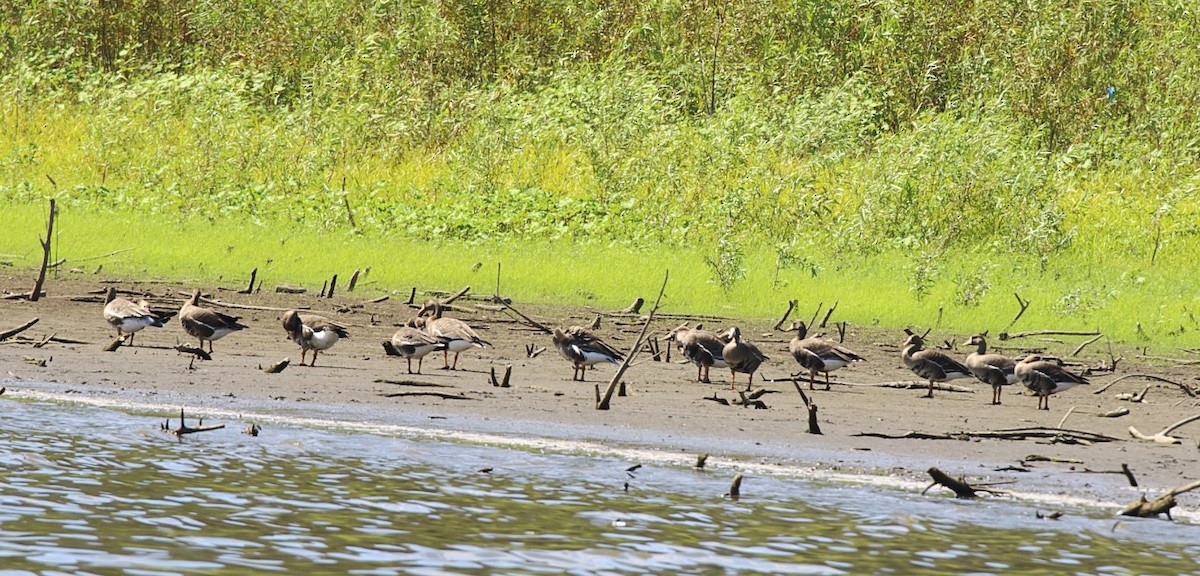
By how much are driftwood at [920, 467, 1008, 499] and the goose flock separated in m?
3.14

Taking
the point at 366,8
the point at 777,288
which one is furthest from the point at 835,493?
the point at 366,8

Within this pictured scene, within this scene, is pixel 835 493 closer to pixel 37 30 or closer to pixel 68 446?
pixel 68 446

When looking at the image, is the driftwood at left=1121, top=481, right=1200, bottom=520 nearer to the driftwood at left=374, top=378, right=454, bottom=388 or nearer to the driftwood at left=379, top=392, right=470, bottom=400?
the driftwood at left=379, top=392, right=470, bottom=400

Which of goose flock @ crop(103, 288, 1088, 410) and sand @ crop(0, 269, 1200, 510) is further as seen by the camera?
goose flock @ crop(103, 288, 1088, 410)

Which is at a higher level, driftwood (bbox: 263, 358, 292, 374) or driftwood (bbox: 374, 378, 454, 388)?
driftwood (bbox: 263, 358, 292, 374)

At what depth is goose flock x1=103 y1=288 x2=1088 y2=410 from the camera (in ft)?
45.0

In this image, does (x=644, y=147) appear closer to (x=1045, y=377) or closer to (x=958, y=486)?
(x=1045, y=377)

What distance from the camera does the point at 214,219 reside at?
22641 millimetres

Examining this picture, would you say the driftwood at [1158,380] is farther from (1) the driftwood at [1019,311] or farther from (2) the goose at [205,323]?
(2) the goose at [205,323]

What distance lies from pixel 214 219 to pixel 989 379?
40.1 ft

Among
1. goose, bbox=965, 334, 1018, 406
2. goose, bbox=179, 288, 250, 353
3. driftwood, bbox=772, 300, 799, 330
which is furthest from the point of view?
driftwood, bbox=772, 300, 799, 330

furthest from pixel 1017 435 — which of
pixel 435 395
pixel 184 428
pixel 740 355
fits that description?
pixel 184 428

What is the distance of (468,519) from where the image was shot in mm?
9758

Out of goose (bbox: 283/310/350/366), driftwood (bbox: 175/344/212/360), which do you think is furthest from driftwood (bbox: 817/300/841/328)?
driftwood (bbox: 175/344/212/360)
